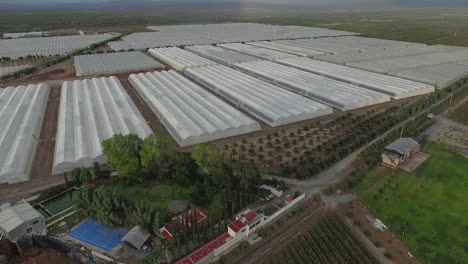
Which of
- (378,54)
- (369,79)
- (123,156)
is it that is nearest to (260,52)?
(378,54)

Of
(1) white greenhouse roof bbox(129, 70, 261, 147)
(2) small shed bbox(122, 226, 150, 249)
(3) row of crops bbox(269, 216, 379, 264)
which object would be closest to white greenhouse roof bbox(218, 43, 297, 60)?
(1) white greenhouse roof bbox(129, 70, 261, 147)

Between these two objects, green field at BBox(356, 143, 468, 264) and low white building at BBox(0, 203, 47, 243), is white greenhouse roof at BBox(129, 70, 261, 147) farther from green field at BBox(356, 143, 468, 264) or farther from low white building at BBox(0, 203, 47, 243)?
green field at BBox(356, 143, 468, 264)

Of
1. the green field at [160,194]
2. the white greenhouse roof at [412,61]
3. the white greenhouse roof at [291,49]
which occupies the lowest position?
the green field at [160,194]

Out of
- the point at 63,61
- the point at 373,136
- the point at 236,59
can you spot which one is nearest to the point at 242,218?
the point at 373,136

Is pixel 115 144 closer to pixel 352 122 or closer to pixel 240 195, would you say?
pixel 240 195

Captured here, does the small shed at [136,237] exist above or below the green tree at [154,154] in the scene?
below

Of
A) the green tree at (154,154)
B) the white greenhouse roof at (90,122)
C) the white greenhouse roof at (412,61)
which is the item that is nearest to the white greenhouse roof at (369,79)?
the white greenhouse roof at (412,61)

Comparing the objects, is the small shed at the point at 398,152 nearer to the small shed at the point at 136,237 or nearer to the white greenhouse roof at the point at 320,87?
the white greenhouse roof at the point at 320,87
